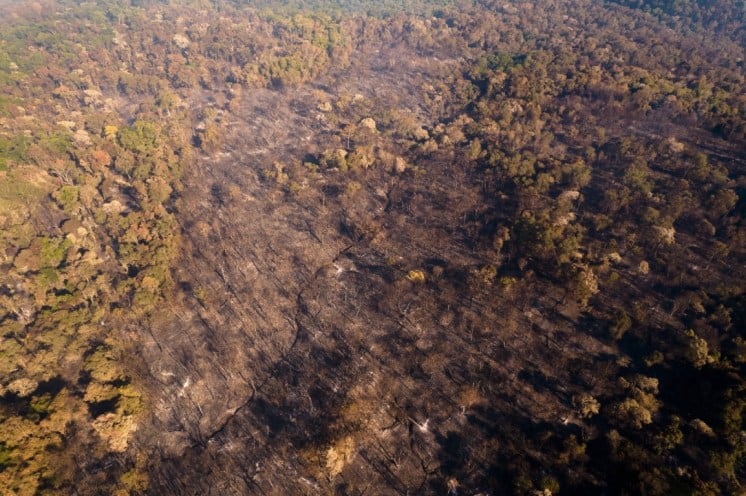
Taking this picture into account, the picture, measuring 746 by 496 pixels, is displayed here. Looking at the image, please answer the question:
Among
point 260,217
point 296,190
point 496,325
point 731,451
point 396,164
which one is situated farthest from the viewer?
point 396,164

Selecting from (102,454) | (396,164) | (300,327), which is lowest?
(102,454)

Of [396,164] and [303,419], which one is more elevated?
[396,164]

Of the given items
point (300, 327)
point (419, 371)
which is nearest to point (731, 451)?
point (419, 371)

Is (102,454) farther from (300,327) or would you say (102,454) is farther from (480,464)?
(480,464)

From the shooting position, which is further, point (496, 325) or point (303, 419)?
point (496, 325)

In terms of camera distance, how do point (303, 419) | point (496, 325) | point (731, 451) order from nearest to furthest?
point (731, 451), point (303, 419), point (496, 325)

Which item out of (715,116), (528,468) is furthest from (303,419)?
(715,116)
